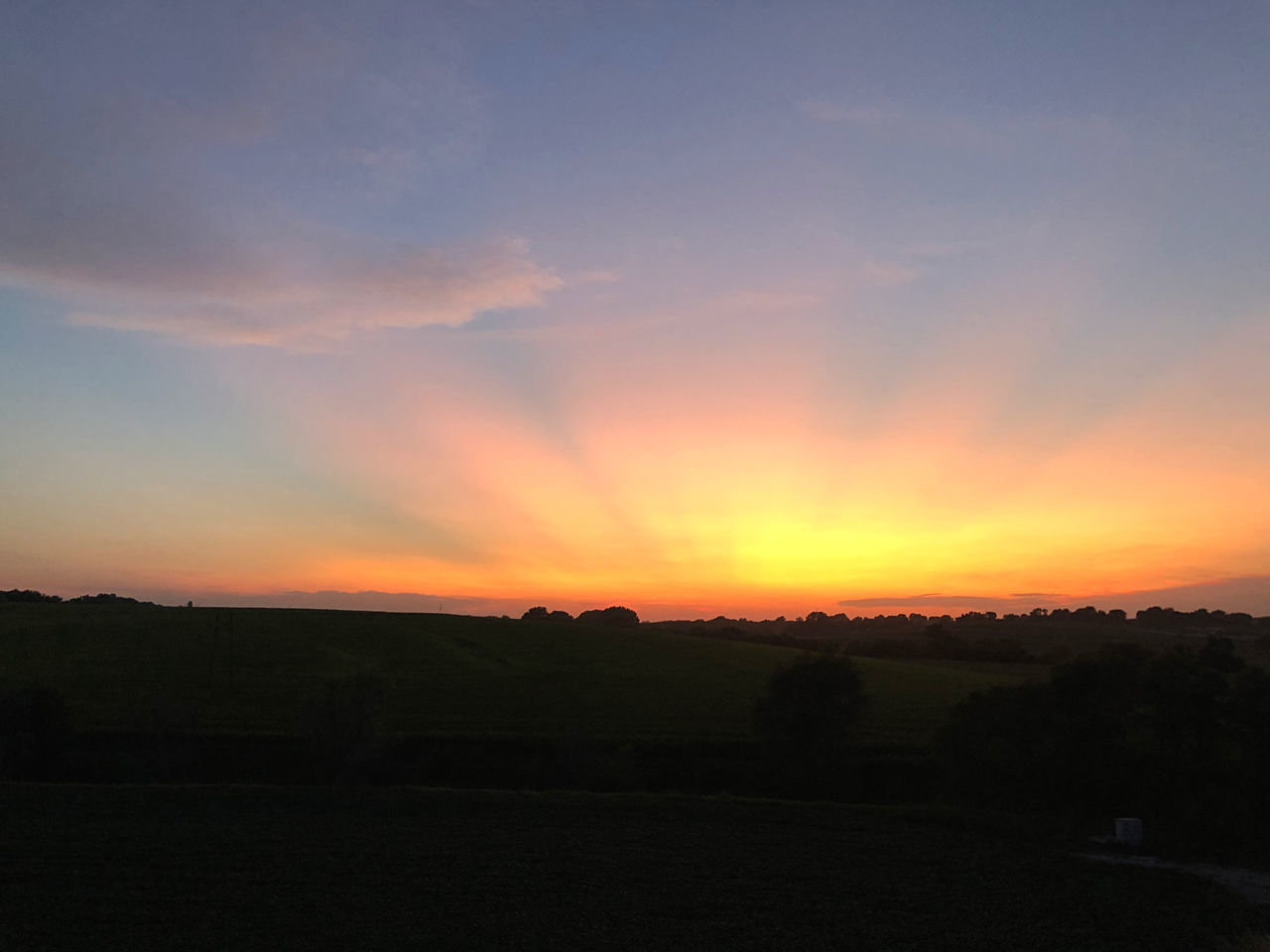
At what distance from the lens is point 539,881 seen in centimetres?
1658

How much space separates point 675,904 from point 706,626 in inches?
5120

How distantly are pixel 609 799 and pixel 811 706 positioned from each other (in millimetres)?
18499

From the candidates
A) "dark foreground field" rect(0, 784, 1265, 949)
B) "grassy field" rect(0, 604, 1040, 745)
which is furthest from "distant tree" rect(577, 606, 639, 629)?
"dark foreground field" rect(0, 784, 1265, 949)

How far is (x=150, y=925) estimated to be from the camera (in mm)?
13453

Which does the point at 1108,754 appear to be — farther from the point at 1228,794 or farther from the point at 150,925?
the point at 150,925

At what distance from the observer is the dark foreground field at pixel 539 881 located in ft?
44.9

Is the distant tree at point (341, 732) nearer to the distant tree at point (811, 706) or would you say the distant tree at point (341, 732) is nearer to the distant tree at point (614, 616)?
the distant tree at point (811, 706)

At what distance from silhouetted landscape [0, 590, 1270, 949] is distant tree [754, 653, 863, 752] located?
10 cm

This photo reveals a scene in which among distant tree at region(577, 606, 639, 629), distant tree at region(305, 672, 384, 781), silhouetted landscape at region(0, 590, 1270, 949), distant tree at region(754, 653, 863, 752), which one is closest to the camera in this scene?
silhouetted landscape at region(0, 590, 1270, 949)

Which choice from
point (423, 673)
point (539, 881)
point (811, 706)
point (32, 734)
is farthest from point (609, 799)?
point (423, 673)

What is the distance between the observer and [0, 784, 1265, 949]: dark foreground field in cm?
1367

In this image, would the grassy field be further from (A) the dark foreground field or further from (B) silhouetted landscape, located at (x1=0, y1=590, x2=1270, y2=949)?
(A) the dark foreground field

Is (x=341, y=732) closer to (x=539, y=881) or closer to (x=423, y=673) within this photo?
(x=539, y=881)

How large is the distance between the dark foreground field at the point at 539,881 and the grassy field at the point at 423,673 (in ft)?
63.6
